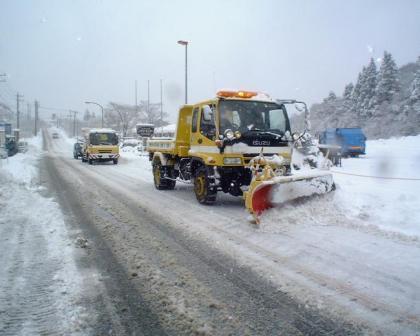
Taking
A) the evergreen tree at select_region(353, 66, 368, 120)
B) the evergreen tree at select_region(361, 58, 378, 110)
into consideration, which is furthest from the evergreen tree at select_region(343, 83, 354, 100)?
the evergreen tree at select_region(361, 58, 378, 110)

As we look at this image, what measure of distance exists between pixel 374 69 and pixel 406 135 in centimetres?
1911

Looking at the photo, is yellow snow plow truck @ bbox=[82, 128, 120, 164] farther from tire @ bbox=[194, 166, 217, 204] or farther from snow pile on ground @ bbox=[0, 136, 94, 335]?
snow pile on ground @ bbox=[0, 136, 94, 335]

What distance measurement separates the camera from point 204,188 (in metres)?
8.63

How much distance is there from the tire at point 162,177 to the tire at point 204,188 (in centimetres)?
241

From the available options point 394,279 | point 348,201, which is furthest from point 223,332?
point 348,201

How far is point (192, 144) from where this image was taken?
31.1ft

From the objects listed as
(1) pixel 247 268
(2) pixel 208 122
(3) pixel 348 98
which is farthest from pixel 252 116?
(3) pixel 348 98

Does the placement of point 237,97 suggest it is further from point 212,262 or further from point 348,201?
point 212,262

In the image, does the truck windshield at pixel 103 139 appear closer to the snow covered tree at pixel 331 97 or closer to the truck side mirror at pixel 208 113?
the truck side mirror at pixel 208 113

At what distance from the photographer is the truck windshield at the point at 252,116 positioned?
8154 mm

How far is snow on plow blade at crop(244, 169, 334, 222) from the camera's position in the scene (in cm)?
632

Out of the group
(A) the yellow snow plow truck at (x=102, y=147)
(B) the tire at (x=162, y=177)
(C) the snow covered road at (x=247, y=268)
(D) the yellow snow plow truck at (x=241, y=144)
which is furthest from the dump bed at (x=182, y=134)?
(A) the yellow snow plow truck at (x=102, y=147)

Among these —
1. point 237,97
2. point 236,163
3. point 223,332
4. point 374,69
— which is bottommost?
point 223,332

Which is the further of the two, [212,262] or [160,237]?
[160,237]
